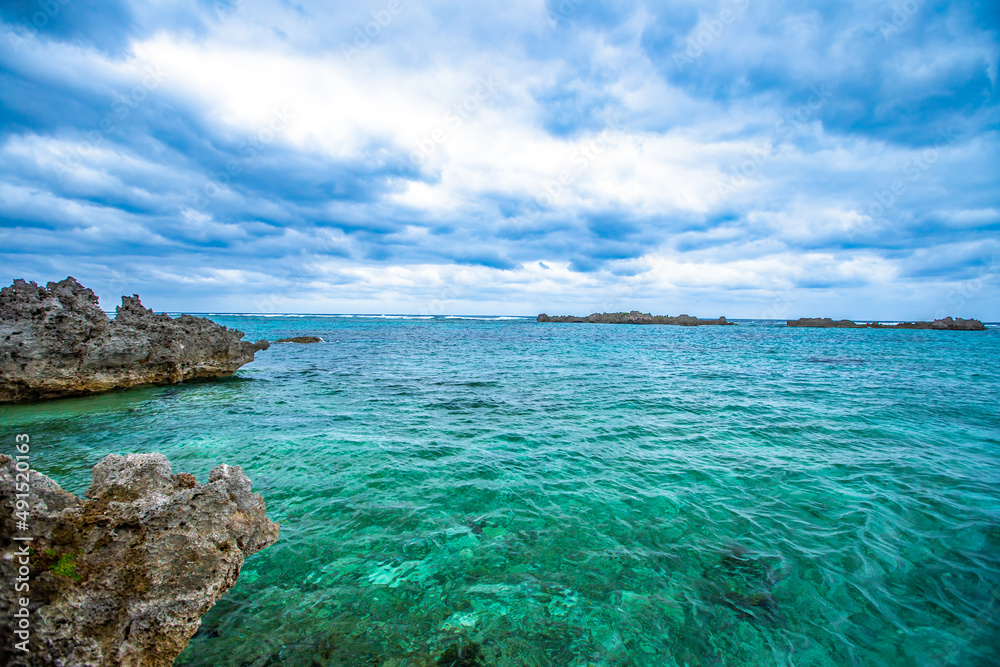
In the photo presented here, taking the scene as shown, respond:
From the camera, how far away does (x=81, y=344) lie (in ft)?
55.8

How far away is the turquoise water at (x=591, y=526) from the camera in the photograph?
4.80 metres

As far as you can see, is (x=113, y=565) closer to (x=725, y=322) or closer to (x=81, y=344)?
(x=81, y=344)

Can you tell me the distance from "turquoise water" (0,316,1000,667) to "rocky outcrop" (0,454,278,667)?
26.9 inches

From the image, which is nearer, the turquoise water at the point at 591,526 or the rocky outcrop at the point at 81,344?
the turquoise water at the point at 591,526

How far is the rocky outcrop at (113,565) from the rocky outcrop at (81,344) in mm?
16710

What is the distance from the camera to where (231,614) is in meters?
4.99

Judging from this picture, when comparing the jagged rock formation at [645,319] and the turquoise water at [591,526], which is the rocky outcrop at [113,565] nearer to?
the turquoise water at [591,526]

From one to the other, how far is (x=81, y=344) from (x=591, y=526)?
73.6 feet

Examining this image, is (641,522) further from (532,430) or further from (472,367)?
(472,367)

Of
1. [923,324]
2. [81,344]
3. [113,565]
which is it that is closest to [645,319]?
[923,324]

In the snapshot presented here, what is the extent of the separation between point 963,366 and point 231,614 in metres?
49.4

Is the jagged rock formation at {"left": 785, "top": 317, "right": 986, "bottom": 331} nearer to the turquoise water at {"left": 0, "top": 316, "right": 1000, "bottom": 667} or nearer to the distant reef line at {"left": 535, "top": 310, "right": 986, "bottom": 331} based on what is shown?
the distant reef line at {"left": 535, "top": 310, "right": 986, "bottom": 331}

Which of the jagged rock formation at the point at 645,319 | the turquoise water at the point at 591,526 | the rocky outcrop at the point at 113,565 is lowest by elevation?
the turquoise water at the point at 591,526

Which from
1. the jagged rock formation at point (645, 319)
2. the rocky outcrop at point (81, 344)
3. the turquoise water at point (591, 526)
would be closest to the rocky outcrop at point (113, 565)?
the turquoise water at point (591, 526)
